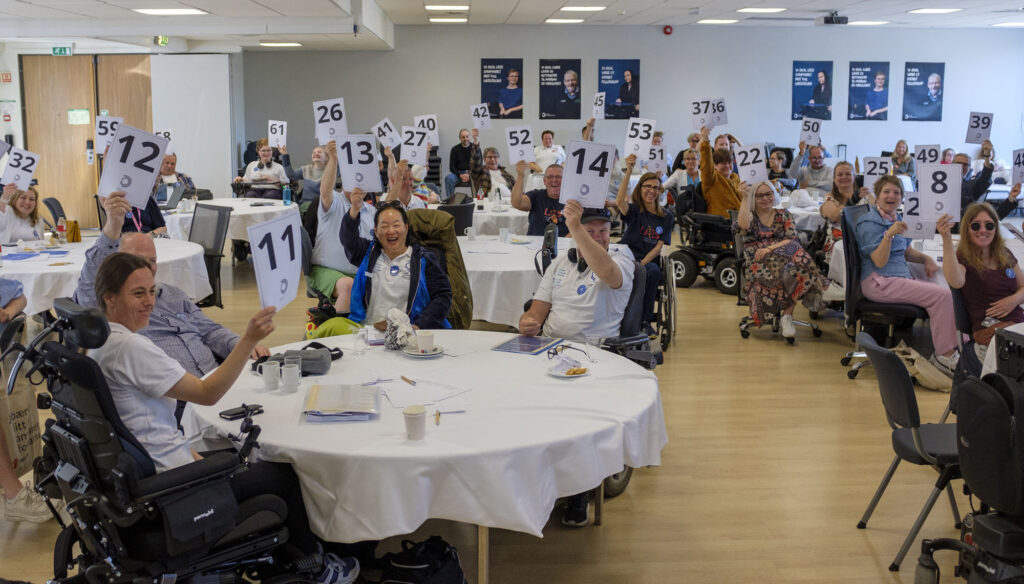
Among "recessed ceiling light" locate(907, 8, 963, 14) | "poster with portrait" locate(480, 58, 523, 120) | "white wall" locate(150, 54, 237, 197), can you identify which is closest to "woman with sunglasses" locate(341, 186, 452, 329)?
"white wall" locate(150, 54, 237, 197)

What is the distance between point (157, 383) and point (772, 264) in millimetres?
5367

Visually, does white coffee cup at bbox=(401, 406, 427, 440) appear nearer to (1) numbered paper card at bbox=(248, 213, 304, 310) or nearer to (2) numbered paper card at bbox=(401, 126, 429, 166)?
(1) numbered paper card at bbox=(248, 213, 304, 310)

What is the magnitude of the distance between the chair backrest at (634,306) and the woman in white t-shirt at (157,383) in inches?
77.5

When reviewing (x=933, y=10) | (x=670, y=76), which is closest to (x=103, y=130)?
(x=670, y=76)

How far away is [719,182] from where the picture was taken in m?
8.62

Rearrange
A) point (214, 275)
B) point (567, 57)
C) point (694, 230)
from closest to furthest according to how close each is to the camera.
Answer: point (214, 275) → point (694, 230) → point (567, 57)

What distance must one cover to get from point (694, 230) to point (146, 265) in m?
6.89

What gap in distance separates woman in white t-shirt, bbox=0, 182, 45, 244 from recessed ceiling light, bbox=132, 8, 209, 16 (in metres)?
5.18

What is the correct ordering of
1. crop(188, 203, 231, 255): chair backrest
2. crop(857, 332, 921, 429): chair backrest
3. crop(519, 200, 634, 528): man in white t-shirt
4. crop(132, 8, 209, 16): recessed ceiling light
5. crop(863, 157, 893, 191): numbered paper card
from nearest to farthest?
1. crop(857, 332, 921, 429): chair backrest
2. crop(519, 200, 634, 528): man in white t-shirt
3. crop(188, 203, 231, 255): chair backrest
4. crop(863, 157, 893, 191): numbered paper card
5. crop(132, 8, 209, 16): recessed ceiling light

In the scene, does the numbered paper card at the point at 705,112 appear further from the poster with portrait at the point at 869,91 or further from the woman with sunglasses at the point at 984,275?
the poster with portrait at the point at 869,91

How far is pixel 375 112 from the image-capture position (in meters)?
16.2

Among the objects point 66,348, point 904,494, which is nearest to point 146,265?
point 66,348

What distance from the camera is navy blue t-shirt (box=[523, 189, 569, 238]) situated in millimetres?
6910

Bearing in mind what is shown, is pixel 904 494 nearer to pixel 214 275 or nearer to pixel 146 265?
pixel 146 265
